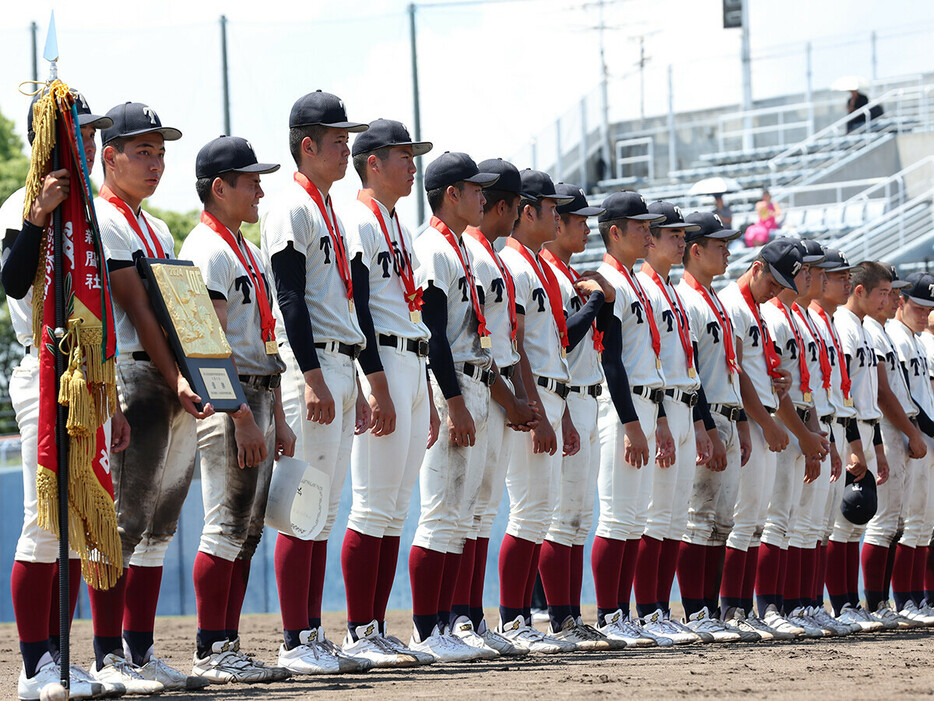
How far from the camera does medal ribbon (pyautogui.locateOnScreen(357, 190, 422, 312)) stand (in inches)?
283

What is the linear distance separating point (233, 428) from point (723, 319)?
14.8 ft

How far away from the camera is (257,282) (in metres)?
6.54

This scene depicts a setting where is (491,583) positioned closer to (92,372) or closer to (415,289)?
(415,289)

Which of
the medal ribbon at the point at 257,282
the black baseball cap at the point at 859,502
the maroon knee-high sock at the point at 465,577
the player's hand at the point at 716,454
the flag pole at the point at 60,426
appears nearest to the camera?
the flag pole at the point at 60,426

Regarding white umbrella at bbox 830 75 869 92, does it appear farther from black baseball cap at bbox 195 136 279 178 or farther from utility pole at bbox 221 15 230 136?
black baseball cap at bbox 195 136 279 178

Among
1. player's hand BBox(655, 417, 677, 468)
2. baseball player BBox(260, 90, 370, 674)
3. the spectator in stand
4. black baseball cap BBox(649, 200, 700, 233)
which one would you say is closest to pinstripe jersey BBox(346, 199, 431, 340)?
baseball player BBox(260, 90, 370, 674)

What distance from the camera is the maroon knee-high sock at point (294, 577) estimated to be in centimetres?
654

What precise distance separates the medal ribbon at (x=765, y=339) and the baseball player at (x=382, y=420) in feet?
Answer: 11.4

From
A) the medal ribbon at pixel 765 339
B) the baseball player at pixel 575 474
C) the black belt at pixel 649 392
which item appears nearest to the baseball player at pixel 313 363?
the baseball player at pixel 575 474

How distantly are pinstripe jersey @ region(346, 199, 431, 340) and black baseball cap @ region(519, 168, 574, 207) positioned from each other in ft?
4.69

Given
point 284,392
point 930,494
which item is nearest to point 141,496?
point 284,392

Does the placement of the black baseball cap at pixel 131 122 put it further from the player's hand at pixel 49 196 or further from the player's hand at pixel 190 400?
the player's hand at pixel 190 400

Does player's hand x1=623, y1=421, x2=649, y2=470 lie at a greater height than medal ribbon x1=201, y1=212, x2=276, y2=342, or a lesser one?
lesser

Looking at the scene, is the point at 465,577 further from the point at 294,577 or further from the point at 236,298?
the point at 236,298
